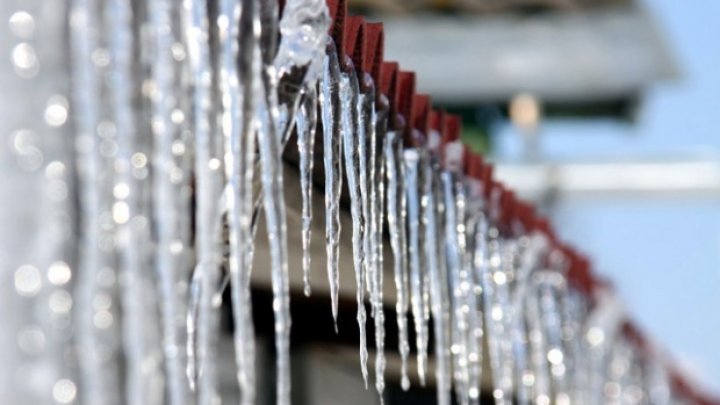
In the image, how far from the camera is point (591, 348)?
6.78 metres

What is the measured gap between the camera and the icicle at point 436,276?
419 centimetres

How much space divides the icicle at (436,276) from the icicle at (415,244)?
62 mm

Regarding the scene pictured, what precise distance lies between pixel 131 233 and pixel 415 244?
200 cm

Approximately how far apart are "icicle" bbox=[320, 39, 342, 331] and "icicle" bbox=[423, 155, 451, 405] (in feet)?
2.93

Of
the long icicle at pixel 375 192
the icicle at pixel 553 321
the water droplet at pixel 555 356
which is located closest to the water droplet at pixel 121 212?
the long icicle at pixel 375 192

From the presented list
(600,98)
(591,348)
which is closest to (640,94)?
(600,98)

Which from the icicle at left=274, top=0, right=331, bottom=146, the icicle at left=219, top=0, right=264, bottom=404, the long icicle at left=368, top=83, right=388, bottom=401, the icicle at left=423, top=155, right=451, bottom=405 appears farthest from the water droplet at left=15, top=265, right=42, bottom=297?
the icicle at left=423, top=155, right=451, bottom=405

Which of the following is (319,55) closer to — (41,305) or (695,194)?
(41,305)

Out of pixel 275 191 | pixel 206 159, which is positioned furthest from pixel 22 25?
pixel 275 191

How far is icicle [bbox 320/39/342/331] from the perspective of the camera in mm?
3125

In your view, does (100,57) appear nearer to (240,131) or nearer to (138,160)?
(138,160)

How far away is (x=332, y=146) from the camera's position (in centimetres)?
321

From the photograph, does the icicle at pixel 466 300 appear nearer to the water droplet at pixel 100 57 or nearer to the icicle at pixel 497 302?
the icicle at pixel 497 302

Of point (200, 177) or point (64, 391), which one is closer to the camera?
point (64, 391)
